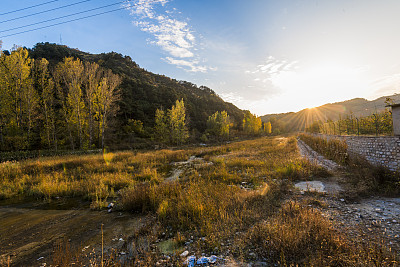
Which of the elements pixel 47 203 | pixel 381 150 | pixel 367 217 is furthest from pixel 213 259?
pixel 381 150

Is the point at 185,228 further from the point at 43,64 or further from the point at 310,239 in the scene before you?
the point at 43,64

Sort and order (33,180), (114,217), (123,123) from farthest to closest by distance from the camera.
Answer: (123,123), (33,180), (114,217)

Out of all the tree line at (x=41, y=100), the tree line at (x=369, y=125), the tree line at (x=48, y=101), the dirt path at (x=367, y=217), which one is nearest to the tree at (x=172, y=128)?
the tree line at (x=48, y=101)

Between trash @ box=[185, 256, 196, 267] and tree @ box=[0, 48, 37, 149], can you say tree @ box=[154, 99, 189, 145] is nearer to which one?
tree @ box=[0, 48, 37, 149]

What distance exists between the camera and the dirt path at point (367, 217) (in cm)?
367

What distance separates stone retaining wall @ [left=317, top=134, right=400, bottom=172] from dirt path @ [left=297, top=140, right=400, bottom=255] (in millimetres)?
2969

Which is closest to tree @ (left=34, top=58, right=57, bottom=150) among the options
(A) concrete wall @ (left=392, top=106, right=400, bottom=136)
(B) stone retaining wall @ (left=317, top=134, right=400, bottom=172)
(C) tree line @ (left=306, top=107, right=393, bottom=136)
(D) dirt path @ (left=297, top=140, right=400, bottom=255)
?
(D) dirt path @ (left=297, top=140, right=400, bottom=255)

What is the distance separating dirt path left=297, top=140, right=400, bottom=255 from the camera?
145 inches

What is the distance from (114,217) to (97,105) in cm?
2333

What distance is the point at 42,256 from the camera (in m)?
3.65

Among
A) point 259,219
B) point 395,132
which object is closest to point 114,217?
point 259,219

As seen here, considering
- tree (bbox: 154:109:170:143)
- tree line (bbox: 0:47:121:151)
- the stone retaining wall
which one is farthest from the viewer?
tree (bbox: 154:109:170:143)

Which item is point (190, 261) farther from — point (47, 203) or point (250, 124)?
point (250, 124)

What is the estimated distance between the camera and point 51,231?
15.6ft
